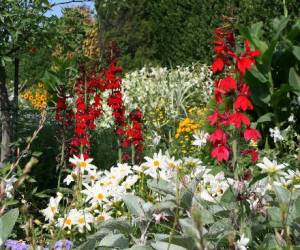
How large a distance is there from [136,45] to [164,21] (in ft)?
8.13

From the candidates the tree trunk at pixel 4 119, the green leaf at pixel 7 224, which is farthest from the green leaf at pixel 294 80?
the green leaf at pixel 7 224

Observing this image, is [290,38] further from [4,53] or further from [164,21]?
[164,21]

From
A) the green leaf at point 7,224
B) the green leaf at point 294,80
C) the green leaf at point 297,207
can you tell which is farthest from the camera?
the green leaf at point 294,80

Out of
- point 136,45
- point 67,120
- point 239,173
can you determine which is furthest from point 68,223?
point 136,45

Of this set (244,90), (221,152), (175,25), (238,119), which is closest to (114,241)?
(221,152)

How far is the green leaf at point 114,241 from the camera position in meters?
2.08

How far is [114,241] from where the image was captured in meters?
2.09

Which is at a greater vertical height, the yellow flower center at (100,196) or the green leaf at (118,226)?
the yellow flower center at (100,196)

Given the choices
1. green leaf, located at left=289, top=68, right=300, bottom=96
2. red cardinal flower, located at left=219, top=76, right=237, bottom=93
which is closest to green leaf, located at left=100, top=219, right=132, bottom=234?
red cardinal flower, located at left=219, top=76, right=237, bottom=93

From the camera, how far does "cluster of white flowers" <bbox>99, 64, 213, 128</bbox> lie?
9852 mm

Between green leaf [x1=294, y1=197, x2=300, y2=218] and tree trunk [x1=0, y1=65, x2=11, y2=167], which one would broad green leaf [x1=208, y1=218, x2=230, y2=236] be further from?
tree trunk [x1=0, y1=65, x2=11, y2=167]

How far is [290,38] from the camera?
16.7 ft

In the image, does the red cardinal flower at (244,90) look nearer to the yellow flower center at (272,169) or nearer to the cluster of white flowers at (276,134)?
the yellow flower center at (272,169)

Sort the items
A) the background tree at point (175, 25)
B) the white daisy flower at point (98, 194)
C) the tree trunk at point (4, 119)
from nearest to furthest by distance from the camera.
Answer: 1. the white daisy flower at point (98, 194)
2. the tree trunk at point (4, 119)
3. the background tree at point (175, 25)
